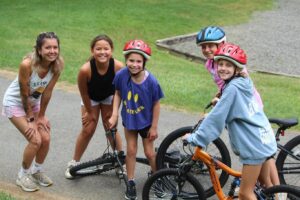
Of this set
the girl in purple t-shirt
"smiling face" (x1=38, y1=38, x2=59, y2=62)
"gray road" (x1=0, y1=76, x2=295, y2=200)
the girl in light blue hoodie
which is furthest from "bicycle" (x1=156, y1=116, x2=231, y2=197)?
"smiling face" (x1=38, y1=38, x2=59, y2=62)

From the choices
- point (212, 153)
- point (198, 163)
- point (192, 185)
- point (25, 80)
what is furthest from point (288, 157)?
point (25, 80)

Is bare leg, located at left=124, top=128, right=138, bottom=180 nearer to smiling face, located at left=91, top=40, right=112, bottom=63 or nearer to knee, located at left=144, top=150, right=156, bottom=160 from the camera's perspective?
knee, located at left=144, top=150, right=156, bottom=160

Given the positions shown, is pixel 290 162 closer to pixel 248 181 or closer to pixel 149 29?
pixel 248 181

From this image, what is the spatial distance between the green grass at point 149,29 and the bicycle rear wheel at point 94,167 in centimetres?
303

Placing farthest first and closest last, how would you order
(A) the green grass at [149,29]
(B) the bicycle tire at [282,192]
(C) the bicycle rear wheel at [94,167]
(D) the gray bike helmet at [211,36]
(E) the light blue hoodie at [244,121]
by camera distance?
(A) the green grass at [149,29], (C) the bicycle rear wheel at [94,167], (D) the gray bike helmet at [211,36], (B) the bicycle tire at [282,192], (E) the light blue hoodie at [244,121]

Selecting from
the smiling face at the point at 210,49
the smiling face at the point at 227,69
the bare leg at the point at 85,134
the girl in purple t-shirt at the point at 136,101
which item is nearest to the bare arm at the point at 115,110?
the girl in purple t-shirt at the point at 136,101

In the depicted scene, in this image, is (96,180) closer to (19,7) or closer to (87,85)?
(87,85)

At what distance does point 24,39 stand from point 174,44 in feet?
18.6

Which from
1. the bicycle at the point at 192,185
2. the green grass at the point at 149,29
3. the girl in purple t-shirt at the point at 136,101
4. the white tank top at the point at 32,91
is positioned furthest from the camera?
the green grass at the point at 149,29

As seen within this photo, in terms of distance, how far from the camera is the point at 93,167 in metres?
5.91

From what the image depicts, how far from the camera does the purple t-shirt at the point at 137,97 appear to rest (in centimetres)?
521

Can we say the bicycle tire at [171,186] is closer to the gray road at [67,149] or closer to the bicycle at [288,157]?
the gray road at [67,149]

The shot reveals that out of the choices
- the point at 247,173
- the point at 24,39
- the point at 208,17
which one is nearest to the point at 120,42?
the point at 24,39

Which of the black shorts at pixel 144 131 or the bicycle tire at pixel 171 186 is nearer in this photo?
the bicycle tire at pixel 171 186
